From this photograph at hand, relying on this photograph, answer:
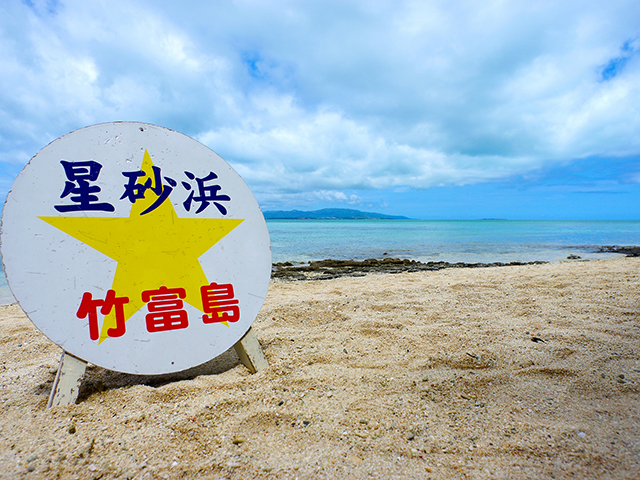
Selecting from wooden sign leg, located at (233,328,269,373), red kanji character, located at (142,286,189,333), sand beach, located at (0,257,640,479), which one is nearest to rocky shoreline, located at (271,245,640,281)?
sand beach, located at (0,257,640,479)

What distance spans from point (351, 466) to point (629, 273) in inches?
251

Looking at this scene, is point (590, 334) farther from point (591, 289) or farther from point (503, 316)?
point (591, 289)

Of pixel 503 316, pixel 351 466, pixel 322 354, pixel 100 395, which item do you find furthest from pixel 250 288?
pixel 503 316

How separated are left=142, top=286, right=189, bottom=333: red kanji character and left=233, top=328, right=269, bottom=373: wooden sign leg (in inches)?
19.2

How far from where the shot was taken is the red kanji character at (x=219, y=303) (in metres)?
2.53

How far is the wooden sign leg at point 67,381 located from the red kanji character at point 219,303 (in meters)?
0.85

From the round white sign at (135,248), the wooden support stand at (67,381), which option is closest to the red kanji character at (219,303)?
the round white sign at (135,248)

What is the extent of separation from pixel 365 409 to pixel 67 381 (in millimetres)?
2001

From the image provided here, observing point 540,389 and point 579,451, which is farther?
point 540,389

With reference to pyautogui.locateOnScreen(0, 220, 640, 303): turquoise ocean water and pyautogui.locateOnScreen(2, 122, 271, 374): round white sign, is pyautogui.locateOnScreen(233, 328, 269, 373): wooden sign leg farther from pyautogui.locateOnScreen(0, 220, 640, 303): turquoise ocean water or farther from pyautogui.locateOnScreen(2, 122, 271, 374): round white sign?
pyautogui.locateOnScreen(0, 220, 640, 303): turquoise ocean water

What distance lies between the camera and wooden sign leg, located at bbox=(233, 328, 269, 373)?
268 centimetres

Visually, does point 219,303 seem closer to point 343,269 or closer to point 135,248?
point 135,248

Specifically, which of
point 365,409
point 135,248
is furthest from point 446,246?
point 135,248

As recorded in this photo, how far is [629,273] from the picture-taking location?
18.1ft
